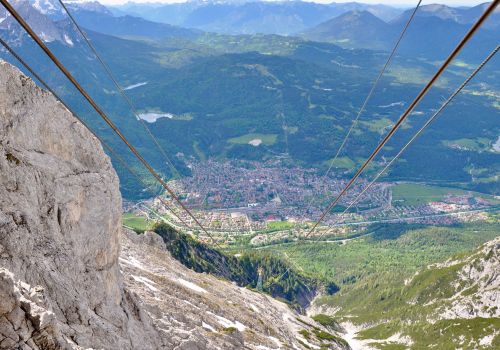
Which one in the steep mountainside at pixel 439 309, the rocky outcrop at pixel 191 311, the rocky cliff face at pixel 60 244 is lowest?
the steep mountainside at pixel 439 309

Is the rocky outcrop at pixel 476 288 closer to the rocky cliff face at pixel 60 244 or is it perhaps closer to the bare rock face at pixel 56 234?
the rocky cliff face at pixel 60 244

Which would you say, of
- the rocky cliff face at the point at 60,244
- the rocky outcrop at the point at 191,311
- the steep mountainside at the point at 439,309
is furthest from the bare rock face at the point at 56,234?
the steep mountainside at the point at 439,309

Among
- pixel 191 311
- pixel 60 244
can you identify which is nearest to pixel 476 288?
pixel 191 311

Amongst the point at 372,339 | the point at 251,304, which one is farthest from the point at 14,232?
the point at 372,339

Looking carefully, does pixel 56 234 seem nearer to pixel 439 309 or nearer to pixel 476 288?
pixel 439 309

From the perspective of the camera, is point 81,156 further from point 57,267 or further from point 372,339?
point 372,339

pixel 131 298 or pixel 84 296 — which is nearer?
pixel 84 296

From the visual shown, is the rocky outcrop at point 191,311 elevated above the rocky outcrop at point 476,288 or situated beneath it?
elevated above
